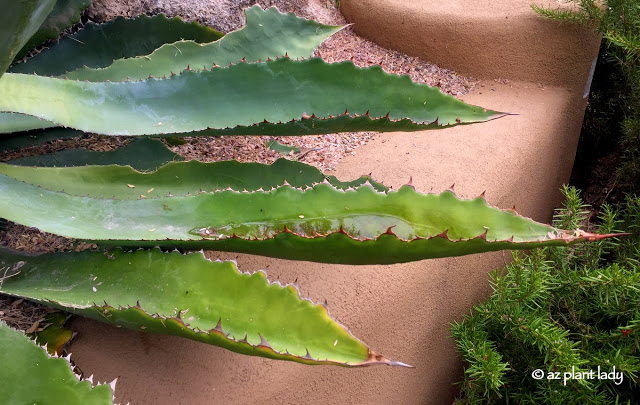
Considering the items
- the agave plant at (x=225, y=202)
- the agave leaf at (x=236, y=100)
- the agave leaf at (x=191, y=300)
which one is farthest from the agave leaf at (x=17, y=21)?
the agave leaf at (x=191, y=300)

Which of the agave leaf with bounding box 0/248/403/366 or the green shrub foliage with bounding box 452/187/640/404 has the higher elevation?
the agave leaf with bounding box 0/248/403/366

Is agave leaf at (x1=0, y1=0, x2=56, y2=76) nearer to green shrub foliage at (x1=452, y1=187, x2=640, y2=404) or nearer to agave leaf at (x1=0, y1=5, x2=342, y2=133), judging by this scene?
agave leaf at (x1=0, y1=5, x2=342, y2=133)

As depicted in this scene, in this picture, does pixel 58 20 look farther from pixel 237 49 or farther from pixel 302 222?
pixel 302 222

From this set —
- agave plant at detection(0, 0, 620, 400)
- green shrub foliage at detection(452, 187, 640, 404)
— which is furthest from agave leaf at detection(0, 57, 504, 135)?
green shrub foliage at detection(452, 187, 640, 404)

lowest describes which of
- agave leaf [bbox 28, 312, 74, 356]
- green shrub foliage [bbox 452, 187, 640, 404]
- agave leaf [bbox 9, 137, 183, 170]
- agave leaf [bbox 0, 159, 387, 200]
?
green shrub foliage [bbox 452, 187, 640, 404]

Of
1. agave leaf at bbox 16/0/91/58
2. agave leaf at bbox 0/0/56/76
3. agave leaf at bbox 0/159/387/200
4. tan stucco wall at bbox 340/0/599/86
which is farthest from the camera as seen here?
tan stucco wall at bbox 340/0/599/86

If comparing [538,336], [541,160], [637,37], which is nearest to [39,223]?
[538,336]

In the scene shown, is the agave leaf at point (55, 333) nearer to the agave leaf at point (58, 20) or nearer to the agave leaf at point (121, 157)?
the agave leaf at point (121, 157)
